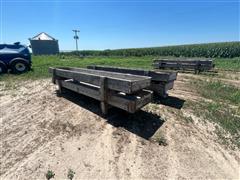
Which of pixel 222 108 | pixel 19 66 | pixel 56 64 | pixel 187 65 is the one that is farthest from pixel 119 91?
pixel 56 64

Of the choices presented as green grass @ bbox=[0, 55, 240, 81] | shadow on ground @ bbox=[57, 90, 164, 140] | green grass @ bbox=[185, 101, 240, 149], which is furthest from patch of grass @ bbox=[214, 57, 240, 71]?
shadow on ground @ bbox=[57, 90, 164, 140]

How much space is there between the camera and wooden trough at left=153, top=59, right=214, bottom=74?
1014 cm

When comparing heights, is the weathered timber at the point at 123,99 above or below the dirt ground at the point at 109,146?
above

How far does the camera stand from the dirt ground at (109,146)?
2.44 m

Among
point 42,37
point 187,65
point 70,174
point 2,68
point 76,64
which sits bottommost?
point 70,174

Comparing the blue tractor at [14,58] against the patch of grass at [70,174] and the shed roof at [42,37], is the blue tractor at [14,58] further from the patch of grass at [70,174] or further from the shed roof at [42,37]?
the shed roof at [42,37]

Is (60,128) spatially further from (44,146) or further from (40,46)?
(40,46)

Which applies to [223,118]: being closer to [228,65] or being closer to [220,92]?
[220,92]

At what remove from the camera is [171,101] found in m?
5.03

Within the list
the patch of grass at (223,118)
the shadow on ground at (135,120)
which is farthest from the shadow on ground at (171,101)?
the shadow on ground at (135,120)

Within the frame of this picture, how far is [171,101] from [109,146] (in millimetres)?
2763

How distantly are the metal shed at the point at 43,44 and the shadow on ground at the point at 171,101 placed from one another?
46.5 metres

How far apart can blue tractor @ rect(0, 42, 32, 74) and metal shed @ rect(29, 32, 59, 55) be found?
37.7m

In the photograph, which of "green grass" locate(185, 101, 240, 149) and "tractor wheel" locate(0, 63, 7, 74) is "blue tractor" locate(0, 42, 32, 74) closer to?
"tractor wheel" locate(0, 63, 7, 74)
